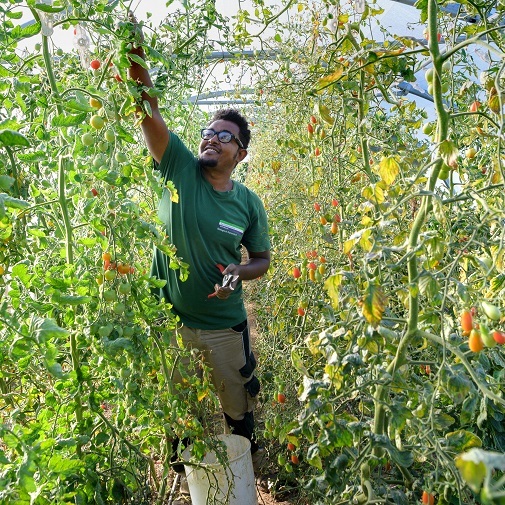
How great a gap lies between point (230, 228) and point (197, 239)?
17 centimetres

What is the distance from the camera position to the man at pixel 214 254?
2.27 metres

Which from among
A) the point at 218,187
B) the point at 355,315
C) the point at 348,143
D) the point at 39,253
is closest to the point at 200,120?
the point at 218,187

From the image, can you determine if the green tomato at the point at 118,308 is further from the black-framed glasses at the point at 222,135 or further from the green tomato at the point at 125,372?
the black-framed glasses at the point at 222,135

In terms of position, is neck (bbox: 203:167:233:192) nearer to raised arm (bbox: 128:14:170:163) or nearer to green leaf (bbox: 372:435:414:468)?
raised arm (bbox: 128:14:170:163)

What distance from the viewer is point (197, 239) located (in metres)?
2.29

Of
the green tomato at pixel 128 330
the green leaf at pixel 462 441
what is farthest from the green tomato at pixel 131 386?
the green leaf at pixel 462 441

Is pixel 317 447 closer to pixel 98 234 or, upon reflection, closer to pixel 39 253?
pixel 98 234

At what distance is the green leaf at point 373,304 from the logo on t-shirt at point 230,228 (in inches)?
58.0

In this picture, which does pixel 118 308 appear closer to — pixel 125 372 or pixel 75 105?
pixel 125 372

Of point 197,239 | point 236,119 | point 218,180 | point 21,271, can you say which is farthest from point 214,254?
point 21,271

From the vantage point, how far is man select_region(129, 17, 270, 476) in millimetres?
2270

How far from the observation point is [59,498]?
1.07 metres

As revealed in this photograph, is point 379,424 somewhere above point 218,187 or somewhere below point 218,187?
below

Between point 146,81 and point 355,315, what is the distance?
3.32 ft
